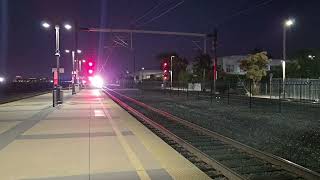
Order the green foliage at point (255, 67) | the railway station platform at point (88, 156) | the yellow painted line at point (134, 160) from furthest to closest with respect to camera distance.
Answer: the green foliage at point (255, 67) < the railway station platform at point (88, 156) < the yellow painted line at point (134, 160)

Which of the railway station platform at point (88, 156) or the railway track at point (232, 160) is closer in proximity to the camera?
the railway station platform at point (88, 156)

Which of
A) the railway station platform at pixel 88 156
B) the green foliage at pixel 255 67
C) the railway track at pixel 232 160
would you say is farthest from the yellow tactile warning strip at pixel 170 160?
the green foliage at pixel 255 67

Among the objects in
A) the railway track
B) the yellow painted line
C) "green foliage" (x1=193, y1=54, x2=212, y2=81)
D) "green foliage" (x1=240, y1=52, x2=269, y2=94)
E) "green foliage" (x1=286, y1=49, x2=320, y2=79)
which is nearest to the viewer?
the yellow painted line

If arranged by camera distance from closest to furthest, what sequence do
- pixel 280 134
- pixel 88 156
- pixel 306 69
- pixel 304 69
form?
pixel 88 156 < pixel 280 134 < pixel 306 69 < pixel 304 69

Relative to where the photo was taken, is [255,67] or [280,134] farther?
[255,67]

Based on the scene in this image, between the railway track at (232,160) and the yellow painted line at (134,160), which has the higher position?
the yellow painted line at (134,160)

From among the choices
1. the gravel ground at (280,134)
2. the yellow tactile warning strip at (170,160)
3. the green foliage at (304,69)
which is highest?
the green foliage at (304,69)

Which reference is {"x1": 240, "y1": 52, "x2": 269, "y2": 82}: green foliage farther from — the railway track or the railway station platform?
the railway station platform

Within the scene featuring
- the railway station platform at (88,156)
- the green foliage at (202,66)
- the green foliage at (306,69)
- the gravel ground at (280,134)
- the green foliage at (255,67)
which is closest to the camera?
the railway station platform at (88,156)

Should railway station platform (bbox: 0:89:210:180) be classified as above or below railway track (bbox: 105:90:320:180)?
above

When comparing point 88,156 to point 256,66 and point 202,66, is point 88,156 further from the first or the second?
point 202,66

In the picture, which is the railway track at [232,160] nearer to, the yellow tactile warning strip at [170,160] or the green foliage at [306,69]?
the yellow tactile warning strip at [170,160]

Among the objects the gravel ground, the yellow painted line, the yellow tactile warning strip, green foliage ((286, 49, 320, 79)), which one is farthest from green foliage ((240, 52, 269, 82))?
the yellow painted line

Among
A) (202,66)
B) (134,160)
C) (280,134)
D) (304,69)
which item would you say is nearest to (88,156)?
(134,160)
